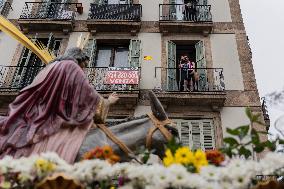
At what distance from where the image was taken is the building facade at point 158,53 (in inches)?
640

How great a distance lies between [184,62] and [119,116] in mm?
3542

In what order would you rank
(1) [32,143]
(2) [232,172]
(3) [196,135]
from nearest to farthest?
(2) [232,172]
(1) [32,143]
(3) [196,135]

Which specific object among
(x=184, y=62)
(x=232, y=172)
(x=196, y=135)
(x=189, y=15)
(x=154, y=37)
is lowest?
(x=232, y=172)

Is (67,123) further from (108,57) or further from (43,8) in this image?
(43,8)

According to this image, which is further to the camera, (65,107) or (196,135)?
(196,135)

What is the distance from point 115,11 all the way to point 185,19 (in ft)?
9.41

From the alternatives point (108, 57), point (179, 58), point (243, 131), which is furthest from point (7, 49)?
point (243, 131)

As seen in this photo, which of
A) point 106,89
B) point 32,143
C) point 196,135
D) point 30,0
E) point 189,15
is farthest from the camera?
point 30,0

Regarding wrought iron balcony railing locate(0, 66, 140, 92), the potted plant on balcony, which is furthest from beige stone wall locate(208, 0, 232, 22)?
the potted plant on balcony

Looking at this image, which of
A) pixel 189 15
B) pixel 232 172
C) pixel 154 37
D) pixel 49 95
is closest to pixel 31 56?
pixel 154 37

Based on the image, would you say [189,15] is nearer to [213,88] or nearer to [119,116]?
[213,88]

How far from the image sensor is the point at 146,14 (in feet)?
65.7

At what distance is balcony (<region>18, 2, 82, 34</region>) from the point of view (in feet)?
62.5

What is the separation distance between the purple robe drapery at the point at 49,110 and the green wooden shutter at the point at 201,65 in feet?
37.9
